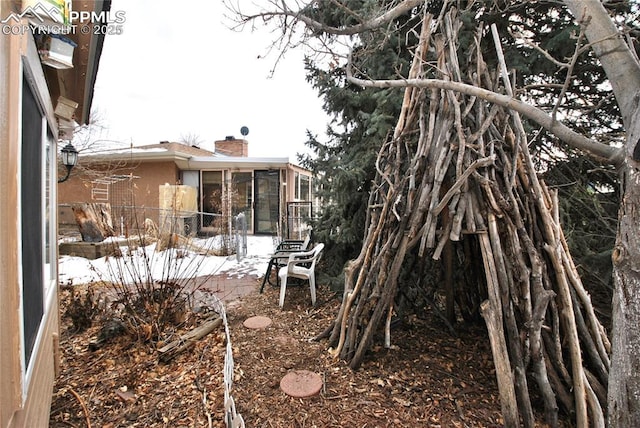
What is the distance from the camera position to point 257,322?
3.82 meters

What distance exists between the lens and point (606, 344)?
238cm

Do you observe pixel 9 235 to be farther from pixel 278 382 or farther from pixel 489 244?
pixel 489 244

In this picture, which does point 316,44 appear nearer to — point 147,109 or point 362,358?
point 362,358

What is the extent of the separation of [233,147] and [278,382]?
1413 cm

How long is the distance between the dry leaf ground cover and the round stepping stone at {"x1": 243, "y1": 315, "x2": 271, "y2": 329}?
0.09 metres

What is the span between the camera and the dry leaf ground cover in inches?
88.7

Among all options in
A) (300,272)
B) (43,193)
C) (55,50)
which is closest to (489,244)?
(300,272)

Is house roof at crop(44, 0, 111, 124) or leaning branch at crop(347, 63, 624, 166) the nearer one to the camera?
leaning branch at crop(347, 63, 624, 166)

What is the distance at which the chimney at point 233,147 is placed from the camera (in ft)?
49.7

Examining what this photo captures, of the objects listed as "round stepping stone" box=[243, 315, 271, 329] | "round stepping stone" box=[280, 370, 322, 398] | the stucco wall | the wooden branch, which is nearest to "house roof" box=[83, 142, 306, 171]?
the stucco wall

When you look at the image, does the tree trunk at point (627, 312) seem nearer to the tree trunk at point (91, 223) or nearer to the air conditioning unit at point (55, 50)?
the air conditioning unit at point (55, 50)

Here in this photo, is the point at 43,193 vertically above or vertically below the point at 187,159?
below

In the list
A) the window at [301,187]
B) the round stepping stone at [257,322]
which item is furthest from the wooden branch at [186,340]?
the window at [301,187]

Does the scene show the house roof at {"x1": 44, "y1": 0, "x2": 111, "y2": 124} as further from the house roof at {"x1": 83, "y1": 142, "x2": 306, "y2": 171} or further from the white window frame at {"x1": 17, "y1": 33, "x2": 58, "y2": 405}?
the house roof at {"x1": 83, "y1": 142, "x2": 306, "y2": 171}
